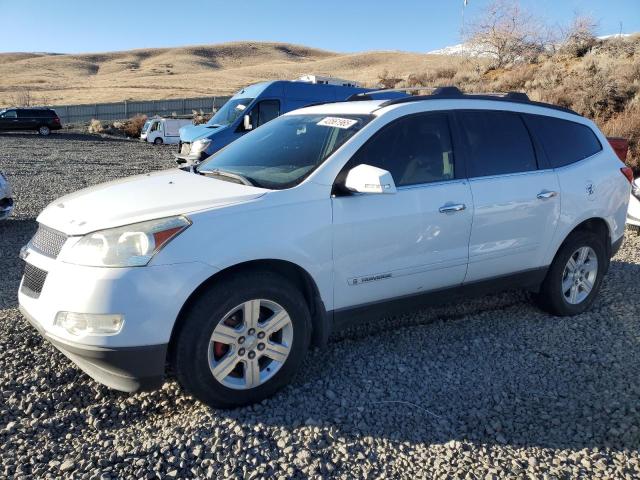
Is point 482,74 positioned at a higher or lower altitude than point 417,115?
higher

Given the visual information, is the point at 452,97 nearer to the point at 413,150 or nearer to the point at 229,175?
the point at 413,150

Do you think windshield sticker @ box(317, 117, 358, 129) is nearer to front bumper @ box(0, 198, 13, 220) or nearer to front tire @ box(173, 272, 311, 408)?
front tire @ box(173, 272, 311, 408)

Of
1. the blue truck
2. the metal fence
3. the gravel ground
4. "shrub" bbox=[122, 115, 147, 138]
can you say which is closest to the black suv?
"shrub" bbox=[122, 115, 147, 138]

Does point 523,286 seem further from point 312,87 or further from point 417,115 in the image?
point 312,87

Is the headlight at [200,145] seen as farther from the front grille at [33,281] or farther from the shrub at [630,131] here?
the front grille at [33,281]

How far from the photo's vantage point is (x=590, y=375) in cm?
382

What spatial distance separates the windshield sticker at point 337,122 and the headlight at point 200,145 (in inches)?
352

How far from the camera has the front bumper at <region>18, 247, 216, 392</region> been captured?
9.45 ft

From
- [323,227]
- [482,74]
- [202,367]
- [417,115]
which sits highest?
[482,74]

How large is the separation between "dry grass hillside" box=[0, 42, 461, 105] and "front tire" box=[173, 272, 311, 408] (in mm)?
34692

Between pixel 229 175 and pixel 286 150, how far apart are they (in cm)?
47

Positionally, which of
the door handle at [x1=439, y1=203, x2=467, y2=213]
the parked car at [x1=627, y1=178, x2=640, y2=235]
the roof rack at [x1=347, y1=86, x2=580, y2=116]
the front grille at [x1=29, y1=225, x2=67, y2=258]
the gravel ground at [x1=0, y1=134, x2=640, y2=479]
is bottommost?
the gravel ground at [x1=0, y1=134, x2=640, y2=479]

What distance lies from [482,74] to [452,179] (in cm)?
2504

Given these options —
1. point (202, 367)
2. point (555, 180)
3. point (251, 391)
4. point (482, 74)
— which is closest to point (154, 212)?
point (202, 367)
